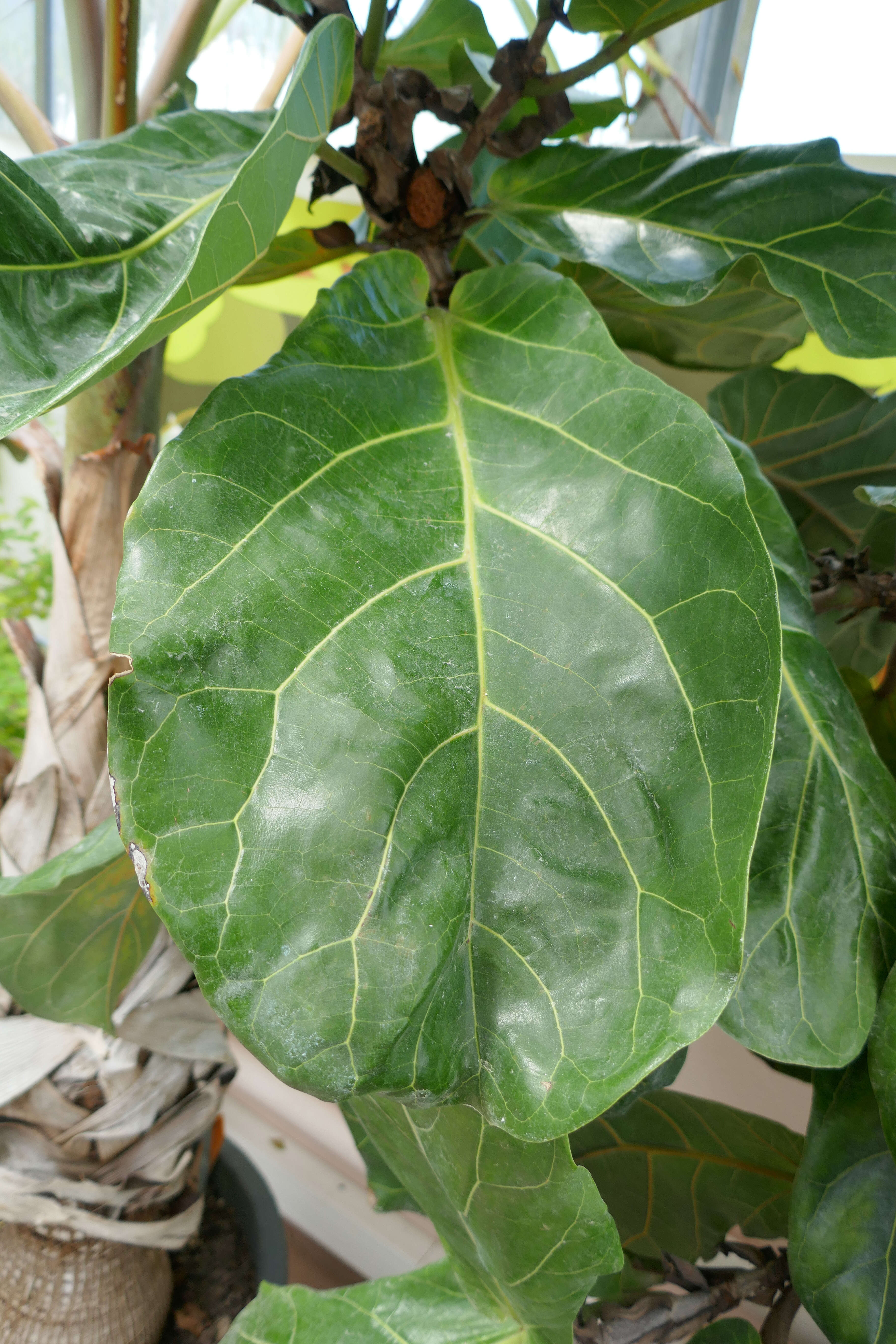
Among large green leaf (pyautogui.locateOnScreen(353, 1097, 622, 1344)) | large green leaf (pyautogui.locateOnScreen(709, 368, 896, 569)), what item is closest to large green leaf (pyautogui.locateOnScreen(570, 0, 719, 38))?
large green leaf (pyautogui.locateOnScreen(709, 368, 896, 569))

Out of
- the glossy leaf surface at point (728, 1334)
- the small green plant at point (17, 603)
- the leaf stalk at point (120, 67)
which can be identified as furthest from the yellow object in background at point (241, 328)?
the glossy leaf surface at point (728, 1334)

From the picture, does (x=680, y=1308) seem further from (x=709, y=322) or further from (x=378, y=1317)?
(x=709, y=322)

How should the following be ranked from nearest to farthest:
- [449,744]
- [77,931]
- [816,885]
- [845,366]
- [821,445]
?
[449,744]
[816,885]
[77,931]
[821,445]
[845,366]

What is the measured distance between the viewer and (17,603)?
3.44ft

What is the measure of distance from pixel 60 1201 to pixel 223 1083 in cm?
13

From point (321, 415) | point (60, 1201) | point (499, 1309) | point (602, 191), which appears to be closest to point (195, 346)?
point (602, 191)

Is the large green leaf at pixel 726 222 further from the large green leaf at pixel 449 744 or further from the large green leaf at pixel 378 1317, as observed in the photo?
the large green leaf at pixel 378 1317

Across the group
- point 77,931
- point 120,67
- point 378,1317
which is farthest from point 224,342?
point 378,1317

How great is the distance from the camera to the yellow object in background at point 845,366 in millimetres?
841

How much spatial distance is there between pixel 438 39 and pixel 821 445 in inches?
16.8

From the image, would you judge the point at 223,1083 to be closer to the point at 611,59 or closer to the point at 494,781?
the point at 494,781

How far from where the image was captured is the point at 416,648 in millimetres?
342

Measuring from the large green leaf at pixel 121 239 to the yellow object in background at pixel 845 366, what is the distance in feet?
1.93

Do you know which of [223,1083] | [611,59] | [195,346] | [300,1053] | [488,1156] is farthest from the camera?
[195,346]
